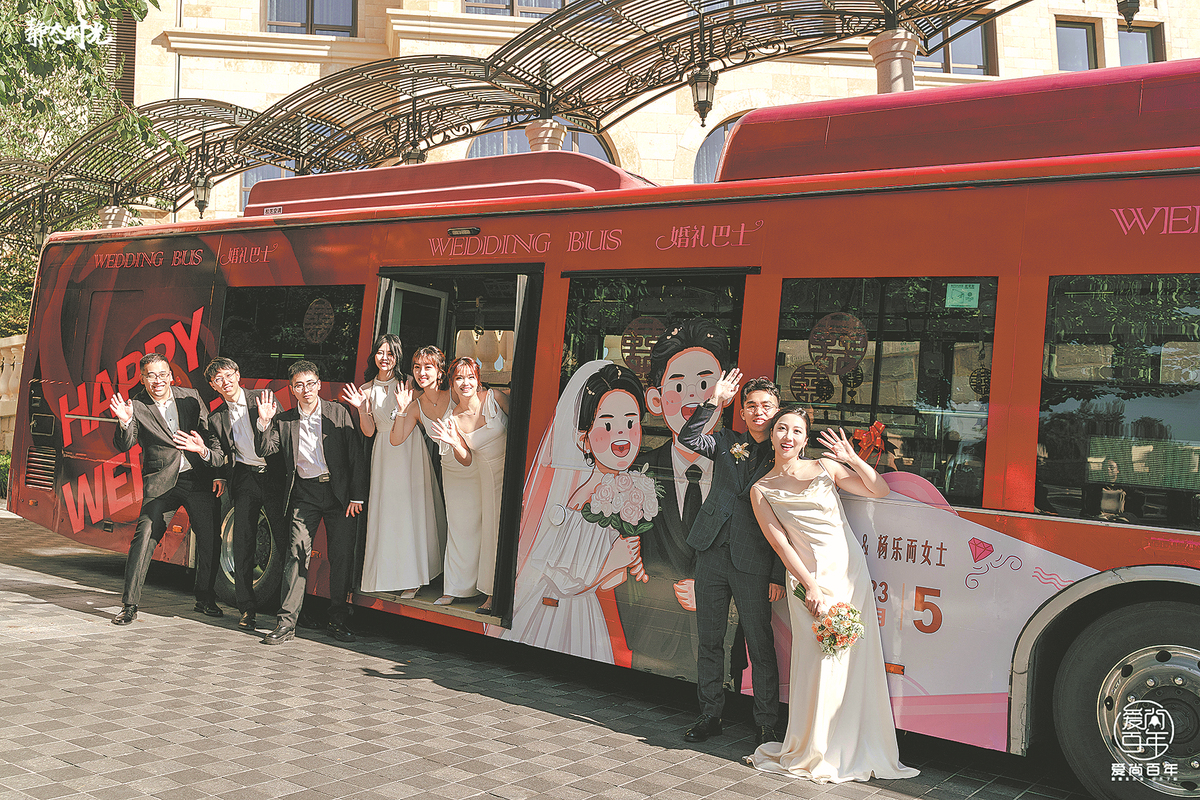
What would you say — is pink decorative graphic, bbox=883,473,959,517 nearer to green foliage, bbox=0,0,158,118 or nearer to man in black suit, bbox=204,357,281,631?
man in black suit, bbox=204,357,281,631

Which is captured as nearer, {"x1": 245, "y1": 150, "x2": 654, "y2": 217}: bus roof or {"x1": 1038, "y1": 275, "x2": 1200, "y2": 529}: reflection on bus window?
{"x1": 1038, "y1": 275, "x2": 1200, "y2": 529}: reflection on bus window

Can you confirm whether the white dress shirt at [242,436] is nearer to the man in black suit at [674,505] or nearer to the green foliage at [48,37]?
the man in black suit at [674,505]

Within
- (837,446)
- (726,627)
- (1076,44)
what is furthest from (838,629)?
(1076,44)

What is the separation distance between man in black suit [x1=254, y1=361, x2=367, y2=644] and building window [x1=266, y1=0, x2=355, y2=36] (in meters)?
17.4

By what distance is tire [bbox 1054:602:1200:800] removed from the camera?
13.6ft

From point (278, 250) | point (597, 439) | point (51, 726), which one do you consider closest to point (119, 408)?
point (278, 250)

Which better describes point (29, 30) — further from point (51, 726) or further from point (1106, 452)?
point (1106, 452)

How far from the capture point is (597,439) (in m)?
5.86

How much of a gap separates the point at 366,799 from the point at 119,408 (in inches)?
165

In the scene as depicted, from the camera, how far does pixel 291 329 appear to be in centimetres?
763

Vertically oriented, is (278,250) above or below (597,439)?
above

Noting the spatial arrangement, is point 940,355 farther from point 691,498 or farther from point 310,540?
point 310,540

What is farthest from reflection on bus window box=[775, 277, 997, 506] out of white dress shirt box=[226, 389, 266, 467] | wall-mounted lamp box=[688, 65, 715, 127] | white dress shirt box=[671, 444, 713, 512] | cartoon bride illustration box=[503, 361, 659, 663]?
wall-mounted lamp box=[688, 65, 715, 127]

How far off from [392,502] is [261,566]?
178 centimetres
